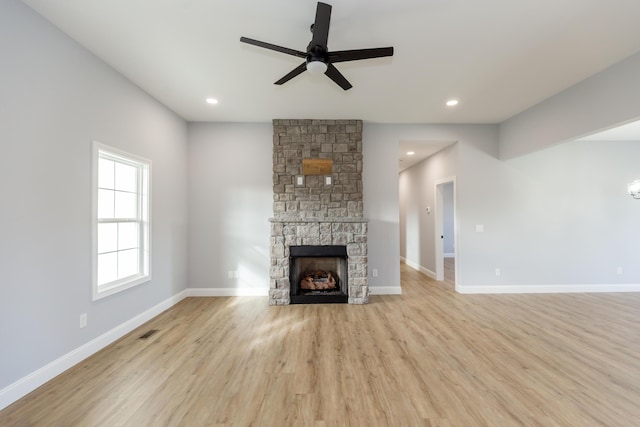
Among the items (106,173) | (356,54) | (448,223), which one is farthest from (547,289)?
(106,173)

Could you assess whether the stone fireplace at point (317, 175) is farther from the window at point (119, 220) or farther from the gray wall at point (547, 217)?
the window at point (119, 220)

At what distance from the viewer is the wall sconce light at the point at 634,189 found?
4.41 meters

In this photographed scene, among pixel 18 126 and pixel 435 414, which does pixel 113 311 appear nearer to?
pixel 18 126

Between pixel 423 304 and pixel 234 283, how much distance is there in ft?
10.1

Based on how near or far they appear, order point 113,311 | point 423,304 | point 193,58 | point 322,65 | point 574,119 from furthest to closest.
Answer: point 423,304
point 574,119
point 113,311
point 193,58
point 322,65

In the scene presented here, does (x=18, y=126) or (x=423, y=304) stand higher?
(x=18, y=126)

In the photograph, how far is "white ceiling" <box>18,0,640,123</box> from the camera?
204cm

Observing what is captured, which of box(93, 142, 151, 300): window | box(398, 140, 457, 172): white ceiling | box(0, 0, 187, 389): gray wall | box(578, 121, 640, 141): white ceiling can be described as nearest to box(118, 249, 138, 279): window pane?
box(93, 142, 151, 300): window

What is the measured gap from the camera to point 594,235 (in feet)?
15.0

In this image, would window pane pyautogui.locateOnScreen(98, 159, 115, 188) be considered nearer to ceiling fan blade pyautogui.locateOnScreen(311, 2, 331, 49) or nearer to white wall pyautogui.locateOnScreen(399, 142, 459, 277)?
ceiling fan blade pyautogui.locateOnScreen(311, 2, 331, 49)

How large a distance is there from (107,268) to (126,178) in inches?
43.4

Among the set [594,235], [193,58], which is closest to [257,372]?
[193,58]

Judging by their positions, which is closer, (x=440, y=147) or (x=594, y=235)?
(x=594, y=235)

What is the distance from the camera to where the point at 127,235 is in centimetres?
326
